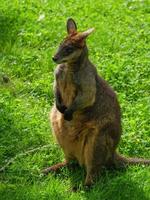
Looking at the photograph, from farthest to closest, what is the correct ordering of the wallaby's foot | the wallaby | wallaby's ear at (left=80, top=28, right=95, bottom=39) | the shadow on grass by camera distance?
the wallaby's foot
the wallaby
the shadow on grass
wallaby's ear at (left=80, top=28, right=95, bottom=39)

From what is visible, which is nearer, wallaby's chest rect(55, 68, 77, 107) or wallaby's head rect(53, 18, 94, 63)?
→ wallaby's head rect(53, 18, 94, 63)

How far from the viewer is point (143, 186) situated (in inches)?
195

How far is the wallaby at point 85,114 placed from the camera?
493 centimetres

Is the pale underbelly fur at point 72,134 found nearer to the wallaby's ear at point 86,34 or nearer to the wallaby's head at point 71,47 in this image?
the wallaby's head at point 71,47

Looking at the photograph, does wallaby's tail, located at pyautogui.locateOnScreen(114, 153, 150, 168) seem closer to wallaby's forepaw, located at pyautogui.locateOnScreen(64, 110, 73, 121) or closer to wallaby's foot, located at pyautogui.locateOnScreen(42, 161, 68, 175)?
wallaby's foot, located at pyautogui.locateOnScreen(42, 161, 68, 175)

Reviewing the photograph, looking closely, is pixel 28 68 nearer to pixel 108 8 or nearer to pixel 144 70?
pixel 144 70

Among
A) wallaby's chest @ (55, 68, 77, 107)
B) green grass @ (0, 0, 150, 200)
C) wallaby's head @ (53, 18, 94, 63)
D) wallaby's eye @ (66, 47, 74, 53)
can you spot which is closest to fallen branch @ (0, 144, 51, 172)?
green grass @ (0, 0, 150, 200)

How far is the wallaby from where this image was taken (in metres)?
4.93

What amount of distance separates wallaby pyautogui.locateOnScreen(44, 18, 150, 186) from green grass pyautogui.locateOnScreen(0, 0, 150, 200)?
251mm

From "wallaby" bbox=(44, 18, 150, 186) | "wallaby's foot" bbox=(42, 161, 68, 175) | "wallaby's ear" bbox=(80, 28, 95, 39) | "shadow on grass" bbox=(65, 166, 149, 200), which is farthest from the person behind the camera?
"wallaby's foot" bbox=(42, 161, 68, 175)

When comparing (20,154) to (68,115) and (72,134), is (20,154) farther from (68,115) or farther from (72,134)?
(68,115)

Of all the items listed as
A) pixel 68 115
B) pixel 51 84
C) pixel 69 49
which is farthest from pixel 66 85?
pixel 51 84

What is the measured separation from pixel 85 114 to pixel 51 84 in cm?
169

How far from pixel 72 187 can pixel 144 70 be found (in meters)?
2.41
